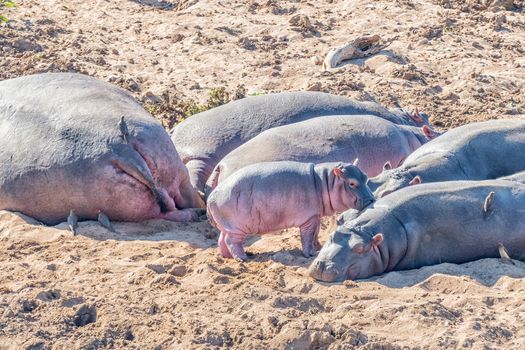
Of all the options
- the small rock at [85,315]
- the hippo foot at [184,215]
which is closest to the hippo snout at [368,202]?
the hippo foot at [184,215]

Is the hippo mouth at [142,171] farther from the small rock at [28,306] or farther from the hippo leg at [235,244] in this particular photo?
the small rock at [28,306]

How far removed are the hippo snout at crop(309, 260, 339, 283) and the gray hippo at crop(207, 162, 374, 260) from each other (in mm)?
631

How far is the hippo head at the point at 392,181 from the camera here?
860cm

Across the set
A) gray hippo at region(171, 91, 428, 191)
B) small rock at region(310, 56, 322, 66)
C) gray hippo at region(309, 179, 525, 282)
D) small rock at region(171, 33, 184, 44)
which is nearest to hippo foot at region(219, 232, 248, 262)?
gray hippo at region(309, 179, 525, 282)

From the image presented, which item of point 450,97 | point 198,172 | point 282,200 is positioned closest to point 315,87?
point 450,97

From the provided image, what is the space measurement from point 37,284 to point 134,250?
1.15 metres

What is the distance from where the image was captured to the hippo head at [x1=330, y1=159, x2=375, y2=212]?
8.29 m

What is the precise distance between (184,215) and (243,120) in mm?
1438

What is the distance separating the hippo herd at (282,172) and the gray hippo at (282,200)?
0.01 meters

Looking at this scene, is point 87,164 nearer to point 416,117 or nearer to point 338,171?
point 338,171

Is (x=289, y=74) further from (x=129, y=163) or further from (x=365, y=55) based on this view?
(x=129, y=163)

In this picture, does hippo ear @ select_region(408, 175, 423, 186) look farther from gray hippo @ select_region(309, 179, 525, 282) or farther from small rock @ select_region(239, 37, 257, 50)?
small rock @ select_region(239, 37, 257, 50)

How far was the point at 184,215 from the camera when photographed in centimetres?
945

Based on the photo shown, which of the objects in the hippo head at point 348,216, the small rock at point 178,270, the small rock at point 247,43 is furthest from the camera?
the small rock at point 247,43
